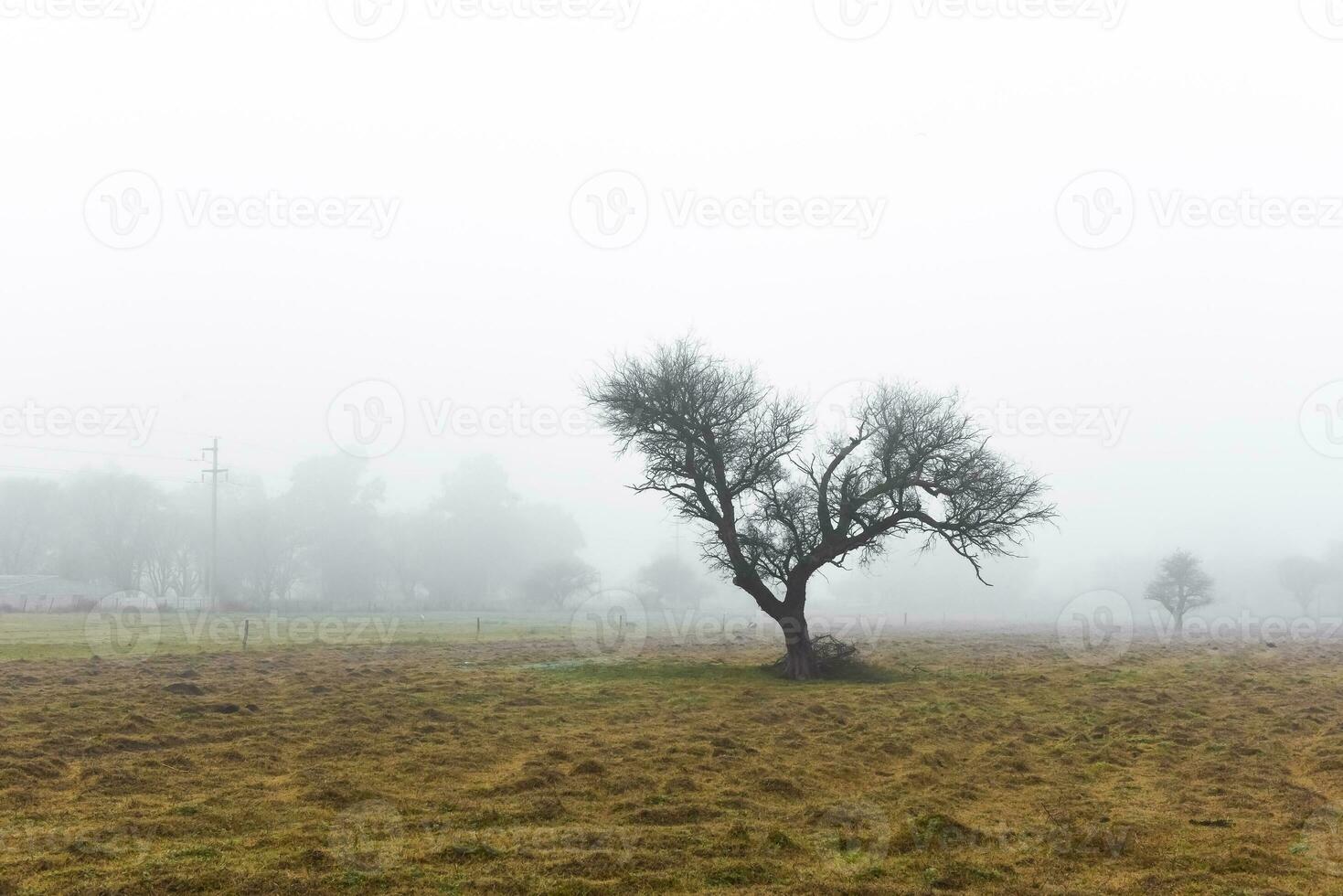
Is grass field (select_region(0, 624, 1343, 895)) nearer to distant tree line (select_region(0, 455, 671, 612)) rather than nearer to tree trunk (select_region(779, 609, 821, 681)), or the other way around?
tree trunk (select_region(779, 609, 821, 681))

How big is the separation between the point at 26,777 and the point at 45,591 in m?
94.3

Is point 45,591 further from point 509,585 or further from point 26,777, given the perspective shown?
point 26,777

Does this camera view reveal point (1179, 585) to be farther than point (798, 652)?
Yes

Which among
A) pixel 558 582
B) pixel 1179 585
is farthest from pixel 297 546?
pixel 1179 585

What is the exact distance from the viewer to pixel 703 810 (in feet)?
39.9

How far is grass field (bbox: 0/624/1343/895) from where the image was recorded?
9.80m

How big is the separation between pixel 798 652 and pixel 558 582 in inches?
3741

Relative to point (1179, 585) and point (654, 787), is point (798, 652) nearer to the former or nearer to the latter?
point (654, 787)

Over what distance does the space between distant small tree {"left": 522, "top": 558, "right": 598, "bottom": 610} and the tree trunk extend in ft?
304

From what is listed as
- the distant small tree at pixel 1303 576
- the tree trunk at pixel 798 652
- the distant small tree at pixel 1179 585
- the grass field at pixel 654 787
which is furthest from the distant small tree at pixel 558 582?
the distant small tree at pixel 1303 576

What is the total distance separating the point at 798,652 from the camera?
29.8m

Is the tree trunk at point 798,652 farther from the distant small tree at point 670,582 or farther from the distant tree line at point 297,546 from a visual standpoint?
the distant small tree at point 670,582

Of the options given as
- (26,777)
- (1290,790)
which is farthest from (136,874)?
(1290,790)

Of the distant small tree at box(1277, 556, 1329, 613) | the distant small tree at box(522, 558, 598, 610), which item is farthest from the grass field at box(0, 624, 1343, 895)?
the distant small tree at box(1277, 556, 1329, 613)
